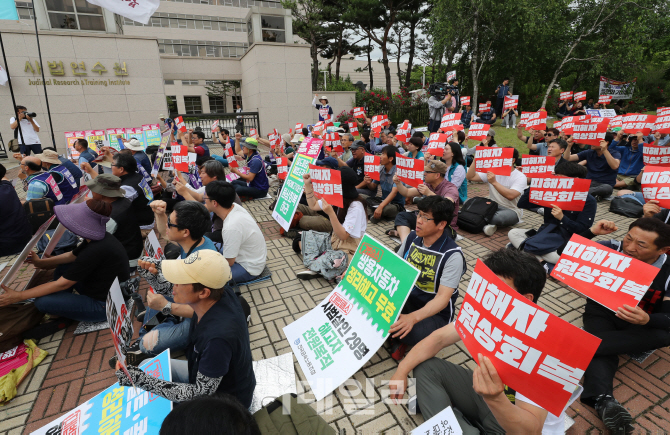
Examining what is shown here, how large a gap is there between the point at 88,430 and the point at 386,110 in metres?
19.6

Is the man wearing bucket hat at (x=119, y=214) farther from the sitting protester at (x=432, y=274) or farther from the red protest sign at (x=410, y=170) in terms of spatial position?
the red protest sign at (x=410, y=170)

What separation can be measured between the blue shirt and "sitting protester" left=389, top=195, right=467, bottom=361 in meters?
7.00

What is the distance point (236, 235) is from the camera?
4.05 m

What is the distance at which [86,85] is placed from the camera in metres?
→ 15.3

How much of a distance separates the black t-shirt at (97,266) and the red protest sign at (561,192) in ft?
17.0

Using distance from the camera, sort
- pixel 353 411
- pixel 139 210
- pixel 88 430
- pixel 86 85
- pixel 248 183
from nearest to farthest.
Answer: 1. pixel 88 430
2. pixel 353 411
3. pixel 139 210
4. pixel 248 183
5. pixel 86 85

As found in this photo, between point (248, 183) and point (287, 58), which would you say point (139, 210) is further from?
point (287, 58)

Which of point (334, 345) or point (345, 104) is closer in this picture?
point (334, 345)

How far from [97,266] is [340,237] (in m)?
2.79

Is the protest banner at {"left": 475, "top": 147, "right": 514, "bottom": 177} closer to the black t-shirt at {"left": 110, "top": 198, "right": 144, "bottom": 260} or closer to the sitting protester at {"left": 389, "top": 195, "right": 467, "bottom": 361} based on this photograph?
the sitting protester at {"left": 389, "top": 195, "right": 467, "bottom": 361}

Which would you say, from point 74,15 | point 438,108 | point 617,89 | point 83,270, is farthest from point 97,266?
point 617,89

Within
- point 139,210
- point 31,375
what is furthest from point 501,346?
point 139,210

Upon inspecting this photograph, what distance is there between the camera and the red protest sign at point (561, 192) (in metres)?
4.21

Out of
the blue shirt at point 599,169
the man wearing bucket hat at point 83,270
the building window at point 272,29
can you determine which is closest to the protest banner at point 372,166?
the man wearing bucket hat at point 83,270
